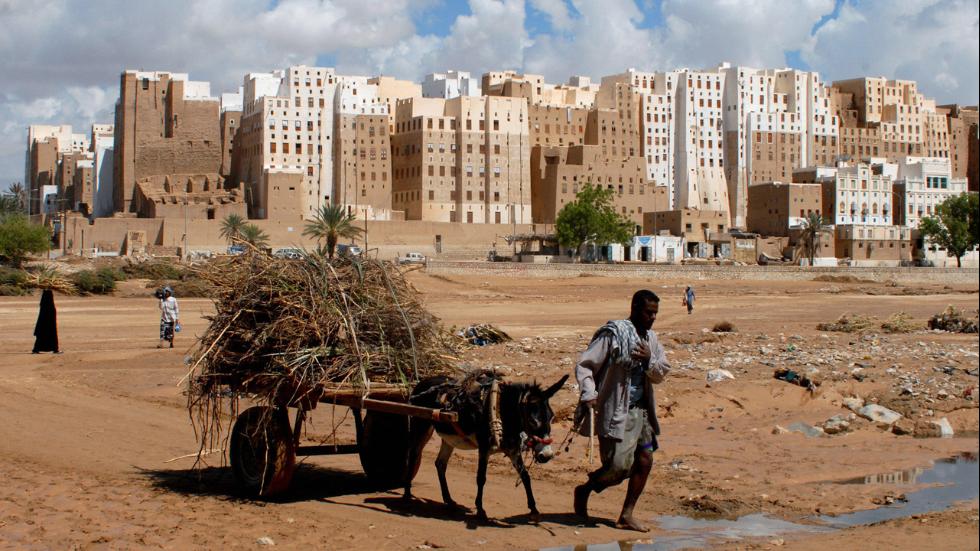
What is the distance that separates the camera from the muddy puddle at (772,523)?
28.1 ft

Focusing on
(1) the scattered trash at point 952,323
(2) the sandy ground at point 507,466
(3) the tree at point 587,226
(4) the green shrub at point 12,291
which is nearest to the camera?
(2) the sandy ground at point 507,466

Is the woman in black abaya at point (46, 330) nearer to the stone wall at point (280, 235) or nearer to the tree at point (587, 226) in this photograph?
the stone wall at point (280, 235)

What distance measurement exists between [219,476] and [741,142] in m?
105

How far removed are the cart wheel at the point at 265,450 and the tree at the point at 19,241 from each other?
186 feet

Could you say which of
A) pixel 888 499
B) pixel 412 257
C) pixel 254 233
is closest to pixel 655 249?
pixel 412 257

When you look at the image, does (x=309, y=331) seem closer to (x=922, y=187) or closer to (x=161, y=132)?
(x=161, y=132)

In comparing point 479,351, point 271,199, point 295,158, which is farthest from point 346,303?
point 295,158

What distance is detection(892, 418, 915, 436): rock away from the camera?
43.3 feet

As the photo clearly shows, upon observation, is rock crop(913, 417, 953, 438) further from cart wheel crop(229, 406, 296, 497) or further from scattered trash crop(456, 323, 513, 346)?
scattered trash crop(456, 323, 513, 346)

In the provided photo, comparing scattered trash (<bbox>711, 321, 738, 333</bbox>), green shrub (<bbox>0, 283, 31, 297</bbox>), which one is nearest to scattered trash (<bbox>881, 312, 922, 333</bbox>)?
scattered trash (<bbox>711, 321, 738, 333</bbox>)

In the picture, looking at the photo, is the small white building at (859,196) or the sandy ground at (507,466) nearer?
the sandy ground at (507,466)

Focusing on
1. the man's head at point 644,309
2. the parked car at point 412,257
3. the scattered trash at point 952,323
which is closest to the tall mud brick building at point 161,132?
the parked car at point 412,257

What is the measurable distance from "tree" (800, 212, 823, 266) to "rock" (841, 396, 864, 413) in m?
75.7

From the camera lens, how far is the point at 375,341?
10.0 meters
